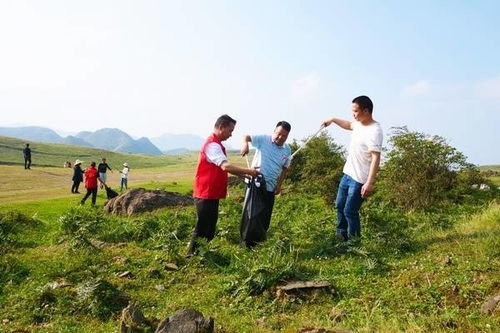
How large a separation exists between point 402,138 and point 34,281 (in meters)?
11.7

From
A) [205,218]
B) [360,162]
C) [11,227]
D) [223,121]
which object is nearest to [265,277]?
[205,218]

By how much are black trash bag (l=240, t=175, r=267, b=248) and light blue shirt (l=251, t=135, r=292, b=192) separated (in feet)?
0.83

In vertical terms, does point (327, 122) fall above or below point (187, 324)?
above

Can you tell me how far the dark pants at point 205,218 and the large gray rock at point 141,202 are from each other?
27.8 feet

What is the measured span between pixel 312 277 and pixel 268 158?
293cm

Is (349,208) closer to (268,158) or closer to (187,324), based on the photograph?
(268,158)

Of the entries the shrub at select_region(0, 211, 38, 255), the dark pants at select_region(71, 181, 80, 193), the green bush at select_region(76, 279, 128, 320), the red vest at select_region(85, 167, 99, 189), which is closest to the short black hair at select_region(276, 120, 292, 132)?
the green bush at select_region(76, 279, 128, 320)

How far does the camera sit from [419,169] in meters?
15.4

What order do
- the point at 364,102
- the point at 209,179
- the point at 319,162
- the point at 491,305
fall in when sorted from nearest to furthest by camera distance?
the point at 491,305
the point at 364,102
the point at 209,179
the point at 319,162

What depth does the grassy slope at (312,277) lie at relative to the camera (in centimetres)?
573

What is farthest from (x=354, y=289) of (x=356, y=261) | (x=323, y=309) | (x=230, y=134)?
(x=230, y=134)

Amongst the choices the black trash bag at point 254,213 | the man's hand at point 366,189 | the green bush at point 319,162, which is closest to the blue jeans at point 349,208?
the man's hand at point 366,189

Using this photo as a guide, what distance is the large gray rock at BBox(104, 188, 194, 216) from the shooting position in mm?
17469

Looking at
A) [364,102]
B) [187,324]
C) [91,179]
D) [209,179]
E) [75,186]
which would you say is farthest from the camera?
[75,186]
